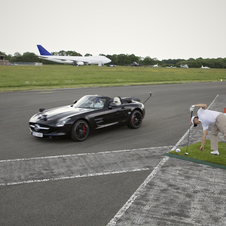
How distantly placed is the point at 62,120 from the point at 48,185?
10.1 feet

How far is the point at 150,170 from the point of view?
19.9 ft

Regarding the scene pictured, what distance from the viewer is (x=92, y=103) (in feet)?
30.7

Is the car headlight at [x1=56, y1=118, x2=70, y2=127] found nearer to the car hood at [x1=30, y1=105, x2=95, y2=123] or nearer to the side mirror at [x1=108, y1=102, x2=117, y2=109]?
the car hood at [x1=30, y1=105, x2=95, y2=123]

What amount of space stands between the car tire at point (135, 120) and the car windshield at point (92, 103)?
4.59 feet

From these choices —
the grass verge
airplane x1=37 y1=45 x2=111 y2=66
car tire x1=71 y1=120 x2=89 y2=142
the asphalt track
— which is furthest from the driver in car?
airplane x1=37 y1=45 x2=111 y2=66

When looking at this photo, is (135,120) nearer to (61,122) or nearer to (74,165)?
(61,122)

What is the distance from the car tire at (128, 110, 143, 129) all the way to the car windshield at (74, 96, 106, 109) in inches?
55.1

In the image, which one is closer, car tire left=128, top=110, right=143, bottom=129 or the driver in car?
the driver in car

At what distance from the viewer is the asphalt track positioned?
4.15 metres

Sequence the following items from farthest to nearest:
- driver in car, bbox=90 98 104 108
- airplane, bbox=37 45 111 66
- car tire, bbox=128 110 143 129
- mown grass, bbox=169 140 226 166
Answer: airplane, bbox=37 45 111 66 → car tire, bbox=128 110 143 129 → driver in car, bbox=90 98 104 108 → mown grass, bbox=169 140 226 166

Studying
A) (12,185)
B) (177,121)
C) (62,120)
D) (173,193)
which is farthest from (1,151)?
(177,121)

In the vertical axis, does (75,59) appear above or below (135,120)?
above

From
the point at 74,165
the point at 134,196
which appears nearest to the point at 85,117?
the point at 74,165

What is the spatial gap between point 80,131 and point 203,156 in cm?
367
